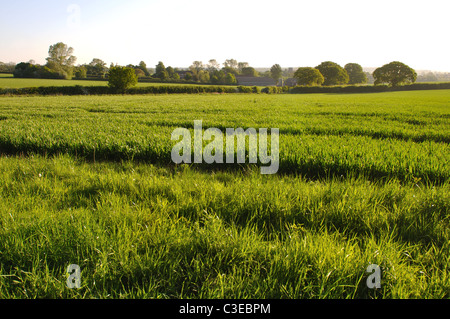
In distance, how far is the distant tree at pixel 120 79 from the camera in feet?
179

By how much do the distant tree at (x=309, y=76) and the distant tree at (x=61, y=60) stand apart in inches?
3169

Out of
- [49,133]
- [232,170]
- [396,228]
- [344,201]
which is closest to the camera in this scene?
[396,228]

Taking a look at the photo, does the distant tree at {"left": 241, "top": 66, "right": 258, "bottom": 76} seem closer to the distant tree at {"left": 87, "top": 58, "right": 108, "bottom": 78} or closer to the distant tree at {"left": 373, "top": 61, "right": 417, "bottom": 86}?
the distant tree at {"left": 373, "top": 61, "right": 417, "bottom": 86}

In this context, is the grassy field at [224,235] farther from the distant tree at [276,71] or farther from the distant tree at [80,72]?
the distant tree at [276,71]

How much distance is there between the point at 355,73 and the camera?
375 feet

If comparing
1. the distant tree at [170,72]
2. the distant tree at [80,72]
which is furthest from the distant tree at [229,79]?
the distant tree at [80,72]

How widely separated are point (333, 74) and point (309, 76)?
15715 mm

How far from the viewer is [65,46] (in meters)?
68.4

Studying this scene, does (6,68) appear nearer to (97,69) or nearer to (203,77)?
(97,69)

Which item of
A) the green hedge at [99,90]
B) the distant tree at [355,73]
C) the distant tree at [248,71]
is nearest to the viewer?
the green hedge at [99,90]

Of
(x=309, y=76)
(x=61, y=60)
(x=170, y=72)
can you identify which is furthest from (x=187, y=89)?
(x=170, y=72)

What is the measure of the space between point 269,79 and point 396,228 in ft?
439
